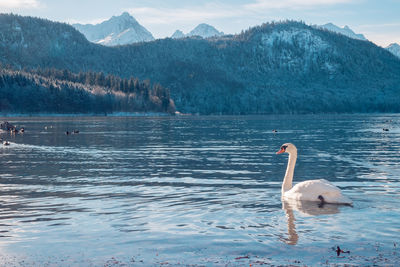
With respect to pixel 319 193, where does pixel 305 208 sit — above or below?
below

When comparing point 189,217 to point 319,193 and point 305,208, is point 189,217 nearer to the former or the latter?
point 305,208

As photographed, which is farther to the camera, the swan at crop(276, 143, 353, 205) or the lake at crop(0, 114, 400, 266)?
the swan at crop(276, 143, 353, 205)

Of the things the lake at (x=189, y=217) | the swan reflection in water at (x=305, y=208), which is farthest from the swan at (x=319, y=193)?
the lake at (x=189, y=217)

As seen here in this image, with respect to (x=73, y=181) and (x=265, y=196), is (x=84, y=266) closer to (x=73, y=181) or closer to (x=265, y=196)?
(x=265, y=196)

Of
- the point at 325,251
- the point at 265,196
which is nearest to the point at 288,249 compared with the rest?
the point at 325,251

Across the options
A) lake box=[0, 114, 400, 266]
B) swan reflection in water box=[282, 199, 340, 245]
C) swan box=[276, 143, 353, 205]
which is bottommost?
lake box=[0, 114, 400, 266]

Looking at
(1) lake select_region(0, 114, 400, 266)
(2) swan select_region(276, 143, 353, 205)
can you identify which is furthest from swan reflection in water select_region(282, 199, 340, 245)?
(2) swan select_region(276, 143, 353, 205)

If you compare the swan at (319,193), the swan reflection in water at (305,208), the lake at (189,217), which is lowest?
the lake at (189,217)

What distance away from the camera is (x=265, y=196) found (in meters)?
24.5

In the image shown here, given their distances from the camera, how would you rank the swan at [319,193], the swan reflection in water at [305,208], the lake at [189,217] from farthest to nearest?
the swan at [319,193]
the swan reflection in water at [305,208]
the lake at [189,217]

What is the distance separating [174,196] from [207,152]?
87.0ft

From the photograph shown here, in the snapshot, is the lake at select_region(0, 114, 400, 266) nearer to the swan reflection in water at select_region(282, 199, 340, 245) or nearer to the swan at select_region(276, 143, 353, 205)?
the swan reflection in water at select_region(282, 199, 340, 245)

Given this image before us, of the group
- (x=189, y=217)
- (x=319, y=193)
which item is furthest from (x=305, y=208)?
(x=189, y=217)

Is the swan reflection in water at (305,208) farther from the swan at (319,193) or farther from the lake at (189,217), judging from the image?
the swan at (319,193)
